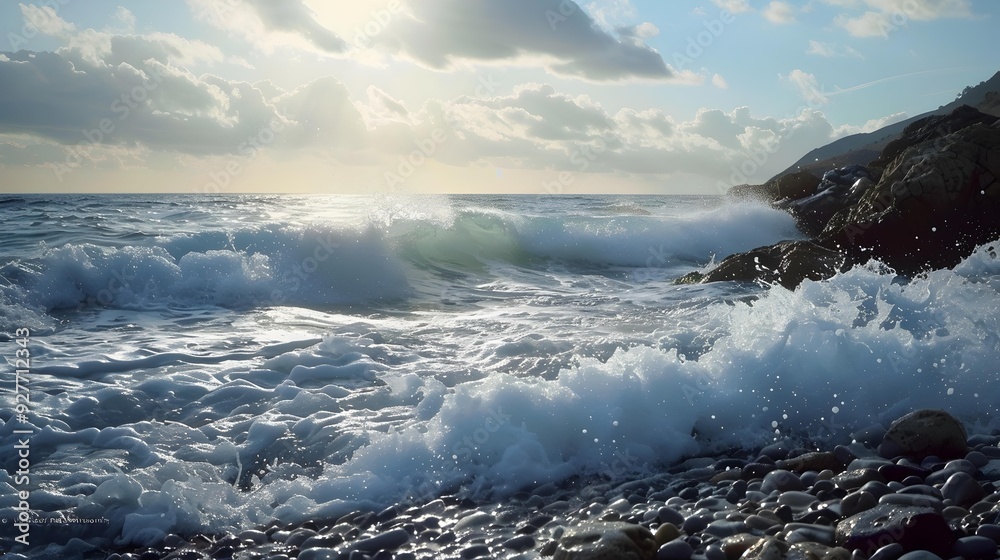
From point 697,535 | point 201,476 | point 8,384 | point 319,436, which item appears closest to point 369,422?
point 319,436

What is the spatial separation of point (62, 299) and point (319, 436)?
275 inches

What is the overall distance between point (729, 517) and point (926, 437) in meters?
1.64

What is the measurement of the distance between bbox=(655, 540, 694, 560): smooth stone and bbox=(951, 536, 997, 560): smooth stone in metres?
1.08

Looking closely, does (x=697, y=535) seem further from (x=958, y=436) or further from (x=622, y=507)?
(x=958, y=436)

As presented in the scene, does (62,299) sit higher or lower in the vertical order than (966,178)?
lower

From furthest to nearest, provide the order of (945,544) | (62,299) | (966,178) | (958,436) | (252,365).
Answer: (966,178)
(62,299)
(252,365)
(958,436)
(945,544)

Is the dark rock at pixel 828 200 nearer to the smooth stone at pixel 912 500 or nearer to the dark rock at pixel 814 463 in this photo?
the dark rock at pixel 814 463

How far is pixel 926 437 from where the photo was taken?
400cm

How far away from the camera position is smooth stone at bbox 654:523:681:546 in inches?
121

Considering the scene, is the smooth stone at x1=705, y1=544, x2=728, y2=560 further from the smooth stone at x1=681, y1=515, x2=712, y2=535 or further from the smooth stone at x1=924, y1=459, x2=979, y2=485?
the smooth stone at x1=924, y1=459, x2=979, y2=485

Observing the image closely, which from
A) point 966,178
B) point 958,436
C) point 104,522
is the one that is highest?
point 966,178

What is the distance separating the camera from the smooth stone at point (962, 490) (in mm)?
3262

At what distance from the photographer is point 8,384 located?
583cm

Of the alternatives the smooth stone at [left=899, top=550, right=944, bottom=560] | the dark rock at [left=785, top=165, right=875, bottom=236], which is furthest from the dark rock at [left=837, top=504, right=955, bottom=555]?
the dark rock at [left=785, top=165, right=875, bottom=236]
